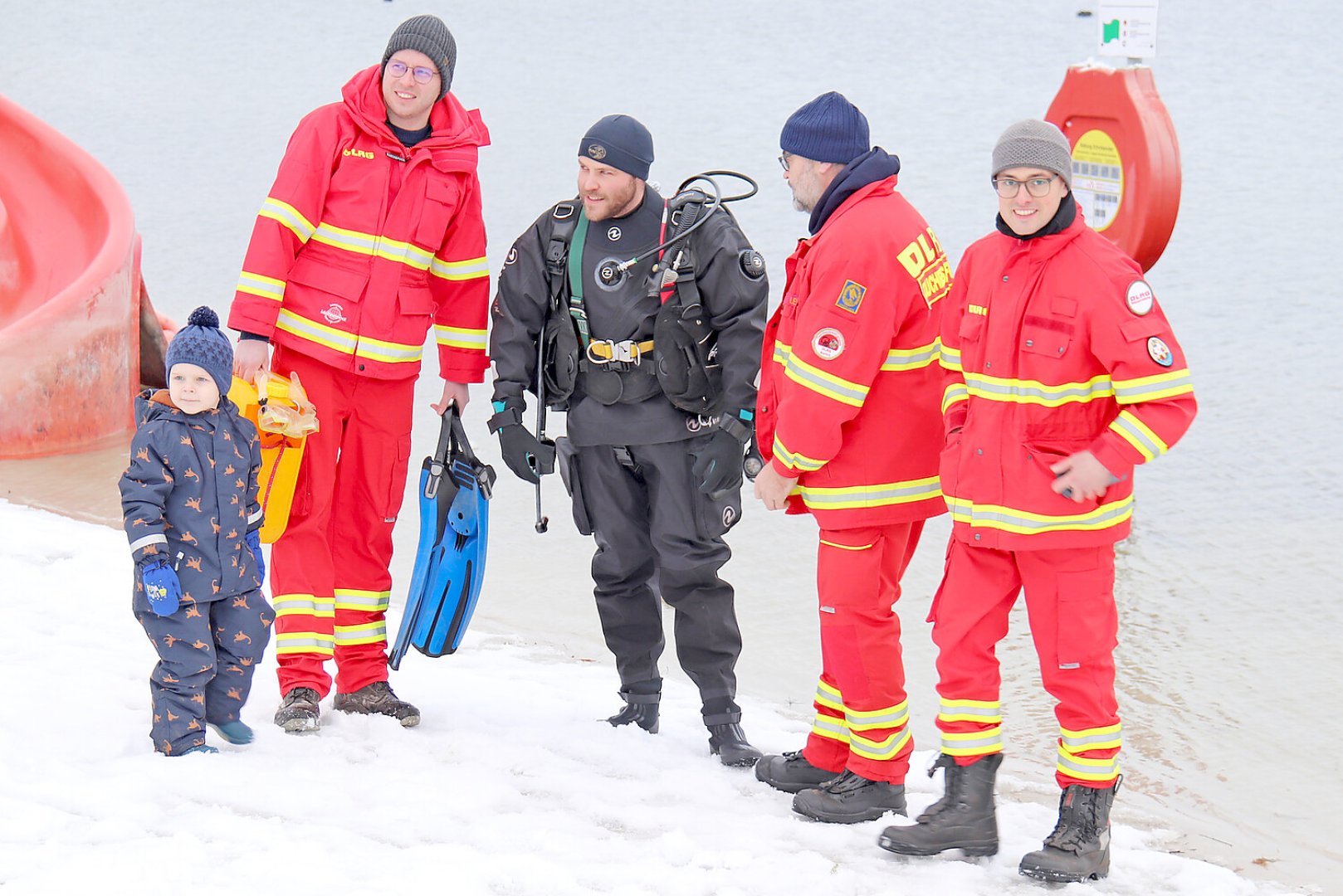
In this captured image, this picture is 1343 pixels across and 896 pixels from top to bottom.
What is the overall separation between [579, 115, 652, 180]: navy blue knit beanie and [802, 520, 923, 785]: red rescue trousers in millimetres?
A: 1116

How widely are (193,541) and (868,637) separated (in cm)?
167

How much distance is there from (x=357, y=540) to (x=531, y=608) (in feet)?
5.64

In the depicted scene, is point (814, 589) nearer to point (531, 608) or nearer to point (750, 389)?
point (531, 608)

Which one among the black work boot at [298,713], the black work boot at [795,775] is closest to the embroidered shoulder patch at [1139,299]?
the black work boot at [795,775]

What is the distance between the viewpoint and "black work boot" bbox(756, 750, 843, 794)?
384cm

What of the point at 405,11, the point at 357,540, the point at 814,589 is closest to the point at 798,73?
the point at 405,11

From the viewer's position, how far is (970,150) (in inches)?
714

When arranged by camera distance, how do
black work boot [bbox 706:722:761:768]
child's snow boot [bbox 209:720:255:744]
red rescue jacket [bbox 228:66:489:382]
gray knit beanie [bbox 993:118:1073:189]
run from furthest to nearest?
black work boot [bbox 706:722:761:768] → red rescue jacket [bbox 228:66:489:382] → child's snow boot [bbox 209:720:255:744] → gray knit beanie [bbox 993:118:1073:189]

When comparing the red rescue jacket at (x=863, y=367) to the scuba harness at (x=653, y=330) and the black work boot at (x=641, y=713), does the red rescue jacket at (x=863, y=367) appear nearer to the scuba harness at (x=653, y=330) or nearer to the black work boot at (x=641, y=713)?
the scuba harness at (x=653, y=330)

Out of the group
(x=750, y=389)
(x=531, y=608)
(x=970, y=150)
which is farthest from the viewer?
(x=970, y=150)

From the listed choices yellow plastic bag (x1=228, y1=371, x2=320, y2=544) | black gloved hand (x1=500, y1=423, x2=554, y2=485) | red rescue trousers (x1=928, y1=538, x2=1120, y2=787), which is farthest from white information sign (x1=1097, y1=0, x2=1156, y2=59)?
yellow plastic bag (x1=228, y1=371, x2=320, y2=544)

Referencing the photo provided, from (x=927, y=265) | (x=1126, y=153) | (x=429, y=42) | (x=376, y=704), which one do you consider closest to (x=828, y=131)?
(x=927, y=265)

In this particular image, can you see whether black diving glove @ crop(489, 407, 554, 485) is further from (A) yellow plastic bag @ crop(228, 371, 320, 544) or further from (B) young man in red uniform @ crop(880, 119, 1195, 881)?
(B) young man in red uniform @ crop(880, 119, 1195, 881)

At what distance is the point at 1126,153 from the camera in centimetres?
647
